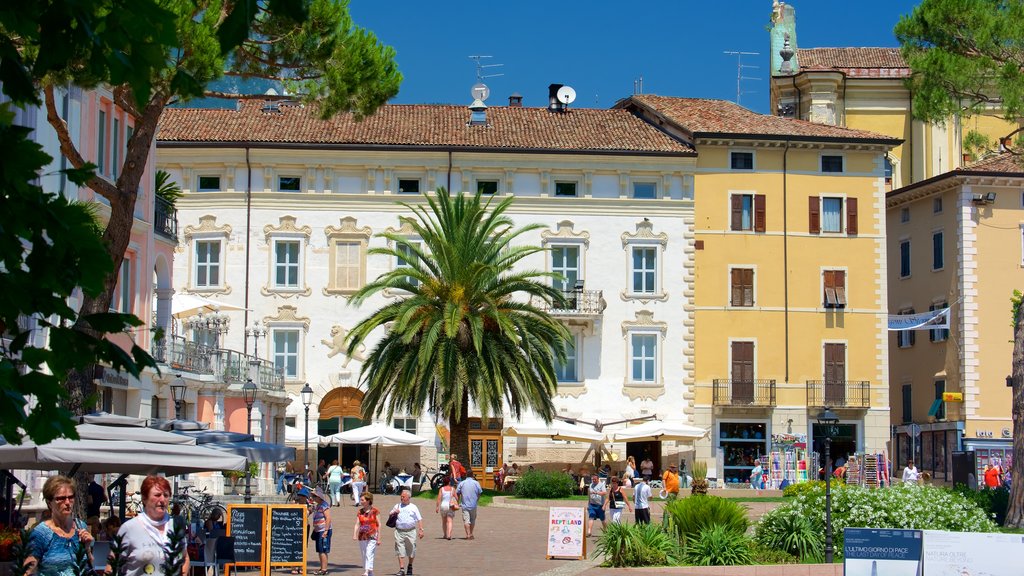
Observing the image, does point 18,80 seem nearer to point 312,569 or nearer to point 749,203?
point 312,569

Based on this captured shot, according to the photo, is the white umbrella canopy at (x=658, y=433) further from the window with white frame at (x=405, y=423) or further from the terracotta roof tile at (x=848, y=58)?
the terracotta roof tile at (x=848, y=58)

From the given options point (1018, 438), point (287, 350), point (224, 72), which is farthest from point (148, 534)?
point (287, 350)

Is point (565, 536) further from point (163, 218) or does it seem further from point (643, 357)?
point (643, 357)

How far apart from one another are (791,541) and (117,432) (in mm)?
10823

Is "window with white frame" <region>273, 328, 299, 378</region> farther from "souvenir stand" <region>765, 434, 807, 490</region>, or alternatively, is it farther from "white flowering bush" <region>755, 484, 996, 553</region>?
"white flowering bush" <region>755, 484, 996, 553</region>

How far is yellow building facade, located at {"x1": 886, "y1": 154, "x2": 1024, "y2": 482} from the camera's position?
Answer: 54938 millimetres

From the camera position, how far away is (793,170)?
179 ft

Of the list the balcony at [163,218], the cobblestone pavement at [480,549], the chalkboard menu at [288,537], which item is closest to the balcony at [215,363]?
the balcony at [163,218]

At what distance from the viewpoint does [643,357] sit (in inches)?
2108

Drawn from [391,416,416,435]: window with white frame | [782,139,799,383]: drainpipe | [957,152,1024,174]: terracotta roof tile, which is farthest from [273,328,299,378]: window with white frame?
[957,152,1024,174]: terracotta roof tile

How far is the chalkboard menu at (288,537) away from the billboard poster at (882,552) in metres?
7.62

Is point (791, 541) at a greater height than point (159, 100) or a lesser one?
lesser

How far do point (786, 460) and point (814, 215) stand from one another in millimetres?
9016

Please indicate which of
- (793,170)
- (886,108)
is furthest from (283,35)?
(886,108)
